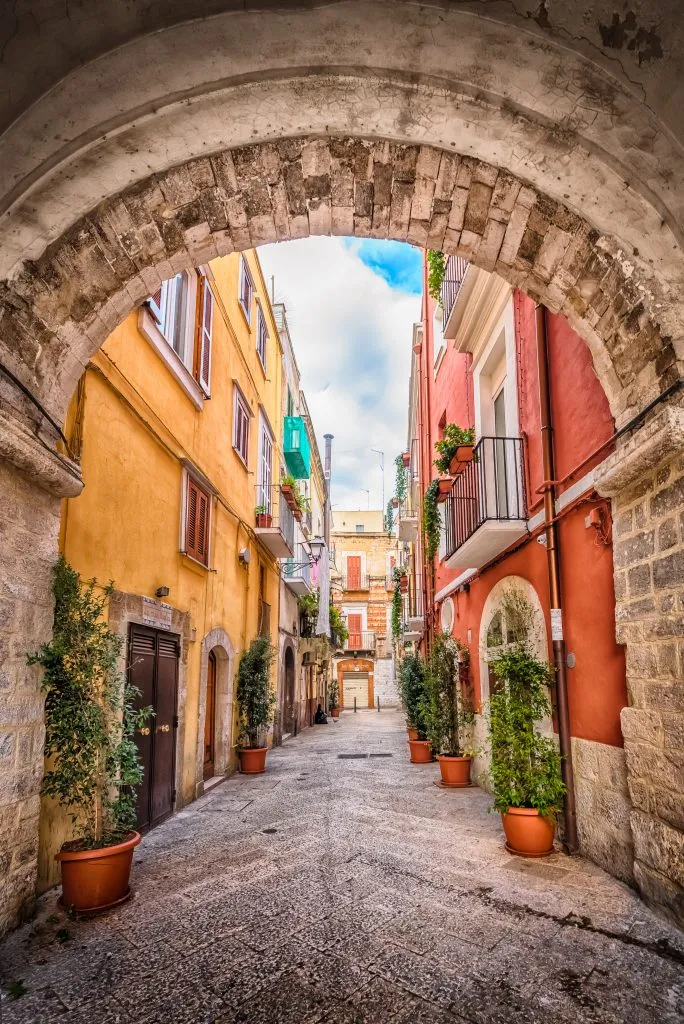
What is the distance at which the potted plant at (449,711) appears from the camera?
8297 mm

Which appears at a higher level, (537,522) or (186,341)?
(186,341)

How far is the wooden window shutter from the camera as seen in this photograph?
805 centimetres

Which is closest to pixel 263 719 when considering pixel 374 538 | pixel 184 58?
pixel 184 58

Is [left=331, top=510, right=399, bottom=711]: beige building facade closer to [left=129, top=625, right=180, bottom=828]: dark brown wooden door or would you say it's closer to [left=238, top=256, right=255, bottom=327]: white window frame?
[left=238, top=256, right=255, bottom=327]: white window frame

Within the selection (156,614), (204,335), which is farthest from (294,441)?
(156,614)

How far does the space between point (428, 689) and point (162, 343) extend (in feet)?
19.3

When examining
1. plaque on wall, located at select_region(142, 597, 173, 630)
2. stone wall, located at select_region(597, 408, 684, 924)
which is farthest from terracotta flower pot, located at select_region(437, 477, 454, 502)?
stone wall, located at select_region(597, 408, 684, 924)

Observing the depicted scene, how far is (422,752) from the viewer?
10617mm

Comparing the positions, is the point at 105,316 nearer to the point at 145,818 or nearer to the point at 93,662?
the point at 93,662

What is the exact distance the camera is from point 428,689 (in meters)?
9.34

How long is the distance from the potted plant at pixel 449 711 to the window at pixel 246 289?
6350mm

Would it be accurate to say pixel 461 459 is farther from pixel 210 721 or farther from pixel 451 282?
pixel 210 721

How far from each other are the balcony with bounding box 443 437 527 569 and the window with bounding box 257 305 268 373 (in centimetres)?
585

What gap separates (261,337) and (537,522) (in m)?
8.43
